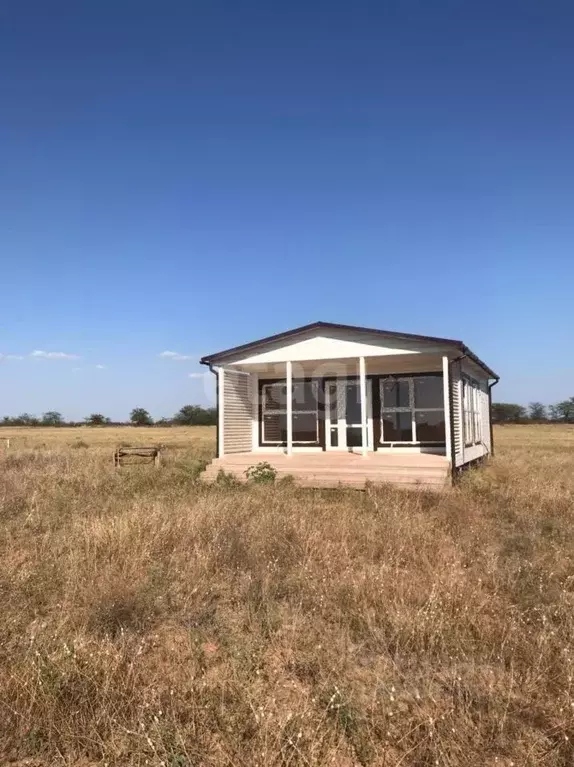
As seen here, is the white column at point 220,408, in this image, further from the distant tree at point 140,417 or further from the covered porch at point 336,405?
the distant tree at point 140,417

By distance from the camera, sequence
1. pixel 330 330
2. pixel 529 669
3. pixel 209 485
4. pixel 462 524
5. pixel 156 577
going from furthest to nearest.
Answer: pixel 330 330, pixel 209 485, pixel 462 524, pixel 156 577, pixel 529 669

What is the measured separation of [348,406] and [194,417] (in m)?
79.3

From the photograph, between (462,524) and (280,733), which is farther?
(462,524)

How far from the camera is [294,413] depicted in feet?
57.1

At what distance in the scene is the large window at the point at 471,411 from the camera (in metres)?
16.3

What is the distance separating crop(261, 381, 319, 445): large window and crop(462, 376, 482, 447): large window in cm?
457

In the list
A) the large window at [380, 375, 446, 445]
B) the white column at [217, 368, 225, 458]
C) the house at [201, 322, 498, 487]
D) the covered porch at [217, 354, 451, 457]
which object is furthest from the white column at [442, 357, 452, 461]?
the white column at [217, 368, 225, 458]

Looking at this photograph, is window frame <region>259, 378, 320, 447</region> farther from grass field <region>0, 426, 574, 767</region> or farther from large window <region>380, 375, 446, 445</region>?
grass field <region>0, 426, 574, 767</region>

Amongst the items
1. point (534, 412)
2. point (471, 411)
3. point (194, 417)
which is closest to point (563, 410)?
point (534, 412)

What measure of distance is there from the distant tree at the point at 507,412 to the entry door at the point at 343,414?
79.8 meters

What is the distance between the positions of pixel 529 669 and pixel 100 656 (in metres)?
2.99

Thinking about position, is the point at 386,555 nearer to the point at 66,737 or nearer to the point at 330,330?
the point at 66,737

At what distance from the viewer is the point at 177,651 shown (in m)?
4.09

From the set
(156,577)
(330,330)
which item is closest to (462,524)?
(156,577)
